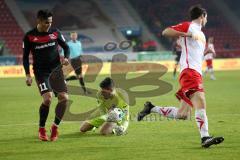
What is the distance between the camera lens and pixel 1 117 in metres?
13.5

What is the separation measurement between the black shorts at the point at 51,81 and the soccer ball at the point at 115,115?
891 mm

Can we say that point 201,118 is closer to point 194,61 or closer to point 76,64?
point 194,61

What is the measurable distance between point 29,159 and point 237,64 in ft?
103

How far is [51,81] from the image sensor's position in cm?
980

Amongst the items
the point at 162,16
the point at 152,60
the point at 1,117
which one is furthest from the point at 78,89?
the point at 162,16

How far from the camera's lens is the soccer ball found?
396 inches

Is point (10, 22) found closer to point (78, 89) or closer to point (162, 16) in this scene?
point (162, 16)

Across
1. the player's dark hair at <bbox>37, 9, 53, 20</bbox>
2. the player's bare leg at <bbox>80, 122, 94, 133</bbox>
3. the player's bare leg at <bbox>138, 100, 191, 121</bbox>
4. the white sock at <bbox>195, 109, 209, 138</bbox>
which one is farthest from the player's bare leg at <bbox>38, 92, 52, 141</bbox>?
the white sock at <bbox>195, 109, 209, 138</bbox>

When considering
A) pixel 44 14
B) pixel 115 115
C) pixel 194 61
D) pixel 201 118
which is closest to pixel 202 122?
pixel 201 118

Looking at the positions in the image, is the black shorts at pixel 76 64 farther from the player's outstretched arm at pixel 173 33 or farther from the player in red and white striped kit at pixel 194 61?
the player's outstretched arm at pixel 173 33

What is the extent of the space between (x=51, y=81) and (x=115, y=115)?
4.02 feet

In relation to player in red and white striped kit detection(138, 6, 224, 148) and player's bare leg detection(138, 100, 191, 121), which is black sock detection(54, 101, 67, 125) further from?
player in red and white striped kit detection(138, 6, 224, 148)

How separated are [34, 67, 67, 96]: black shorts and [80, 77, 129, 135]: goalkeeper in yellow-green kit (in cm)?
72

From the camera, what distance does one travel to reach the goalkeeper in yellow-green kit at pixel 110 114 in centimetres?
1006
